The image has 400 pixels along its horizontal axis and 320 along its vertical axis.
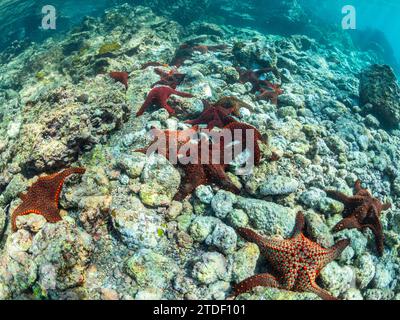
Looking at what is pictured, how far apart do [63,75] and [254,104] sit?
24.7ft

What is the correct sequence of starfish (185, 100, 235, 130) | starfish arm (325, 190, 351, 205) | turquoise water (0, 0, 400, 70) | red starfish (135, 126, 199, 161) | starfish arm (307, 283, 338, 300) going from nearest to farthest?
starfish arm (307, 283, 338, 300)
red starfish (135, 126, 199, 161)
starfish arm (325, 190, 351, 205)
starfish (185, 100, 235, 130)
turquoise water (0, 0, 400, 70)

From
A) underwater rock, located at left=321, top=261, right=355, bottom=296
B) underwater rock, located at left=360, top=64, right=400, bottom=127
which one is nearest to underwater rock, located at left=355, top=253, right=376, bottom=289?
underwater rock, located at left=321, top=261, right=355, bottom=296

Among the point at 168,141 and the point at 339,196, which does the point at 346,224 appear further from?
the point at 168,141

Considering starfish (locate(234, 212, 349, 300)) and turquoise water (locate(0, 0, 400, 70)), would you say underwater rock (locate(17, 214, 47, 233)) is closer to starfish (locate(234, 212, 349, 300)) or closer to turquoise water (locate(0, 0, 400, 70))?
starfish (locate(234, 212, 349, 300))

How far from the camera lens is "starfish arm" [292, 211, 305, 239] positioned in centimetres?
434

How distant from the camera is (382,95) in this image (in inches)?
384

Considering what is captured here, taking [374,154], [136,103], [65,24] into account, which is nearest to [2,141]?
[136,103]

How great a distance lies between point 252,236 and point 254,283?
2.23ft

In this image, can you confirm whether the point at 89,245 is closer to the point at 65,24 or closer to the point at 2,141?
the point at 2,141

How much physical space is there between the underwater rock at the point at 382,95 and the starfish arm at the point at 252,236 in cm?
772

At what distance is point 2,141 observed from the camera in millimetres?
6180

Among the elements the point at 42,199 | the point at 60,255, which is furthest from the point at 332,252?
the point at 42,199

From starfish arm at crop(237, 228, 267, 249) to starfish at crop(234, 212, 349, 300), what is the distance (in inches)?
1.6

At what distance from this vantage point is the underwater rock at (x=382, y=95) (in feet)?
31.6
